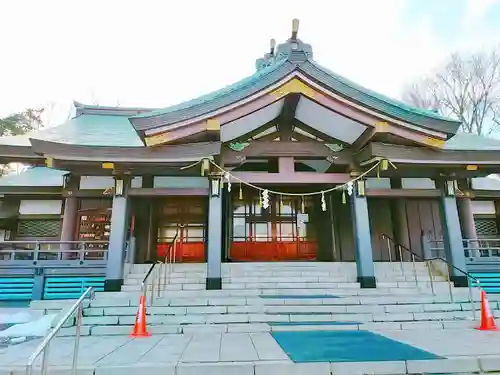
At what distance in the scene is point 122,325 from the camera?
6293 mm

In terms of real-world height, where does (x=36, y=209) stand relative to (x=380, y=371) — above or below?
above

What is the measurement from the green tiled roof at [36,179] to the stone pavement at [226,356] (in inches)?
280

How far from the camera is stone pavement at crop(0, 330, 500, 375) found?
12.4 feet

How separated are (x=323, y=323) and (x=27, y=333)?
218 inches

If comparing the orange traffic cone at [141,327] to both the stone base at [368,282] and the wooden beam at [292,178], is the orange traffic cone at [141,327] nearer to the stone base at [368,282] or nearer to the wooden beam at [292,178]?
the wooden beam at [292,178]

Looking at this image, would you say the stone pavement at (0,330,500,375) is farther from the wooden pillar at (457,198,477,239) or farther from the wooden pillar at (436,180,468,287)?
the wooden pillar at (457,198,477,239)

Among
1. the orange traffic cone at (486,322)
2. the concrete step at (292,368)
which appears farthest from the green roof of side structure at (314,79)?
the concrete step at (292,368)

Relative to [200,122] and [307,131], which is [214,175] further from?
[307,131]

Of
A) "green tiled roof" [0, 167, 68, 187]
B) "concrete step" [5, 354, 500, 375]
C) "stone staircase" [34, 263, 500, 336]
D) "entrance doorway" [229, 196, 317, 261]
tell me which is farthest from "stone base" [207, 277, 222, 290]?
"green tiled roof" [0, 167, 68, 187]

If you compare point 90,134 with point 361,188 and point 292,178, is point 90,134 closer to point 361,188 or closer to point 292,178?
point 292,178

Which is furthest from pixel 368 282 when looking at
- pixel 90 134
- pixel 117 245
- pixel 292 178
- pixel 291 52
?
pixel 90 134

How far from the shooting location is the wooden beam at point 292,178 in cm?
888

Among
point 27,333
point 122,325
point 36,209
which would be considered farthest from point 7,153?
point 122,325

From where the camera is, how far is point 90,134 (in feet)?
33.6
